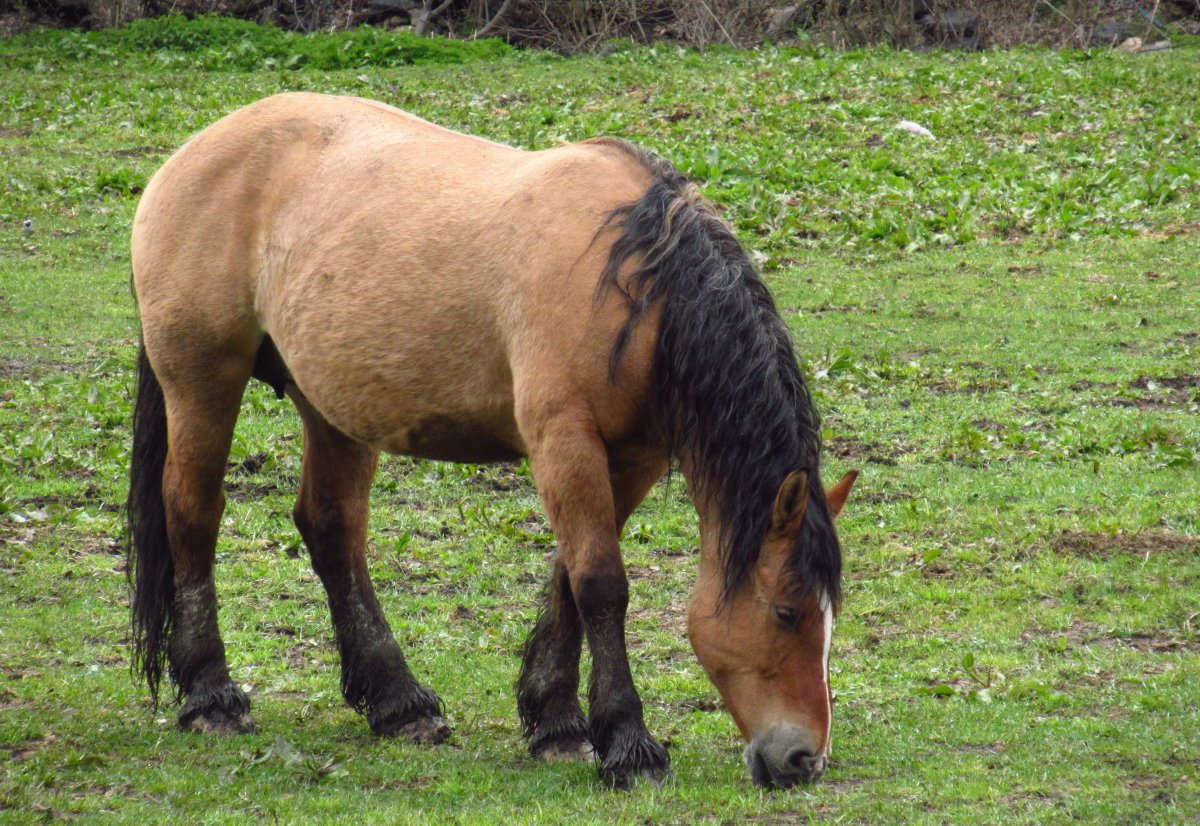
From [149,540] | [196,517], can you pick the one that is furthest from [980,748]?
[149,540]

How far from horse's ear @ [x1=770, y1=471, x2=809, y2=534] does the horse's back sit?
0.69m

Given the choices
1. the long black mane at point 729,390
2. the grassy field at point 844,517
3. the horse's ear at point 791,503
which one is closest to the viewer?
the horse's ear at point 791,503

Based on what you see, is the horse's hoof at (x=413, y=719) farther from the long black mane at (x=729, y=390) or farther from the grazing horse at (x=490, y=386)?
the long black mane at (x=729, y=390)

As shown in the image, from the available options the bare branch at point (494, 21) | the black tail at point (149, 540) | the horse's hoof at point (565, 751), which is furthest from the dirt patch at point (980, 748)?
the bare branch at point (494, 21)

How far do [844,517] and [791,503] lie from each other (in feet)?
11.6

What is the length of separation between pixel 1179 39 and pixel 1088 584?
18.6 m

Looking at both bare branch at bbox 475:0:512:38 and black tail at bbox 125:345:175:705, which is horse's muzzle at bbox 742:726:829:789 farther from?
bare branch at bbox 475:0:512:38

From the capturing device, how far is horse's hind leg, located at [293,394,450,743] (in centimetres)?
529

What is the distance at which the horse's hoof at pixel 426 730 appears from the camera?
5.14 meters

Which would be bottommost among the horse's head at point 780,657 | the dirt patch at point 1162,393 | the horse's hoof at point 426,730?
the dirt patch at point 1162,393

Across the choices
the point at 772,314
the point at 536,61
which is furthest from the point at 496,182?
the point at 536,61

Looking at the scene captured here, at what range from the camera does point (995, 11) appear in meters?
23.4

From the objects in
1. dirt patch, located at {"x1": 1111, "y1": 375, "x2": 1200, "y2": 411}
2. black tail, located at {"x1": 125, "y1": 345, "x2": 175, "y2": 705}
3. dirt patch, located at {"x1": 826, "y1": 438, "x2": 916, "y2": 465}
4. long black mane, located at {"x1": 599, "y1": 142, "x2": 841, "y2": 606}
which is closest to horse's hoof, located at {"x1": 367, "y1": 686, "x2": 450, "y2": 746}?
black tail, located at {"x1": 125, "y1": 345, "x2": 175, "y2": 705}

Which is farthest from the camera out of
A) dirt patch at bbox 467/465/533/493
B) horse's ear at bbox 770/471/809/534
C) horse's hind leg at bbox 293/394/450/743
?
dirt patch at bbox 467/465/533/493
